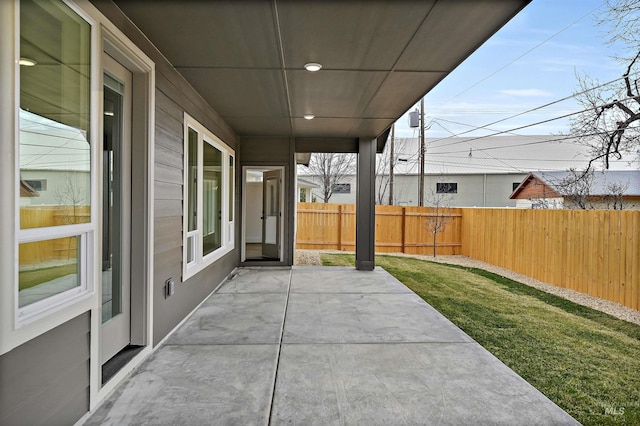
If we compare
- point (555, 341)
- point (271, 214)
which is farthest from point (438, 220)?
point (555, 341)

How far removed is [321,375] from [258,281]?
11.5 feet

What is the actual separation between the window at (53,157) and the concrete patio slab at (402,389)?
144cm

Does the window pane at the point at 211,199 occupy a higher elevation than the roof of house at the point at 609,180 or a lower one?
lower

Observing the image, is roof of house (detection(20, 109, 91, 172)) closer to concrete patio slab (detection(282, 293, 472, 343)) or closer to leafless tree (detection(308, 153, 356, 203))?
concrete patio slab (detection(282, 293, 472, 343))

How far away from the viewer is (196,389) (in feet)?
8.18

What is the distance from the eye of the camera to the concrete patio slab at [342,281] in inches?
220

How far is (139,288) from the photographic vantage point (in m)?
2.98

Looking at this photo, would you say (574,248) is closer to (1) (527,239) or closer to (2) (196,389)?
(1) (527,239)

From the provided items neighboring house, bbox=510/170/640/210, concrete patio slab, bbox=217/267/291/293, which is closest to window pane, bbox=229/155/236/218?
concrete patio slab, bbox=217/267/291/293

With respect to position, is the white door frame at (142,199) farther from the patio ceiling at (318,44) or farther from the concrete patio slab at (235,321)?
the concrete patio slab at (235,321)

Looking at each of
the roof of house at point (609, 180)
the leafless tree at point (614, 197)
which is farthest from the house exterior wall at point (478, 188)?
the leafless tree at point (614, 197)

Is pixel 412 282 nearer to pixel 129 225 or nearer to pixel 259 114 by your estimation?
pixel 259 114

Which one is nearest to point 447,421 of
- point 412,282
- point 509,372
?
point 509,372

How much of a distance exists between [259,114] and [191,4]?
3100 millimetres
